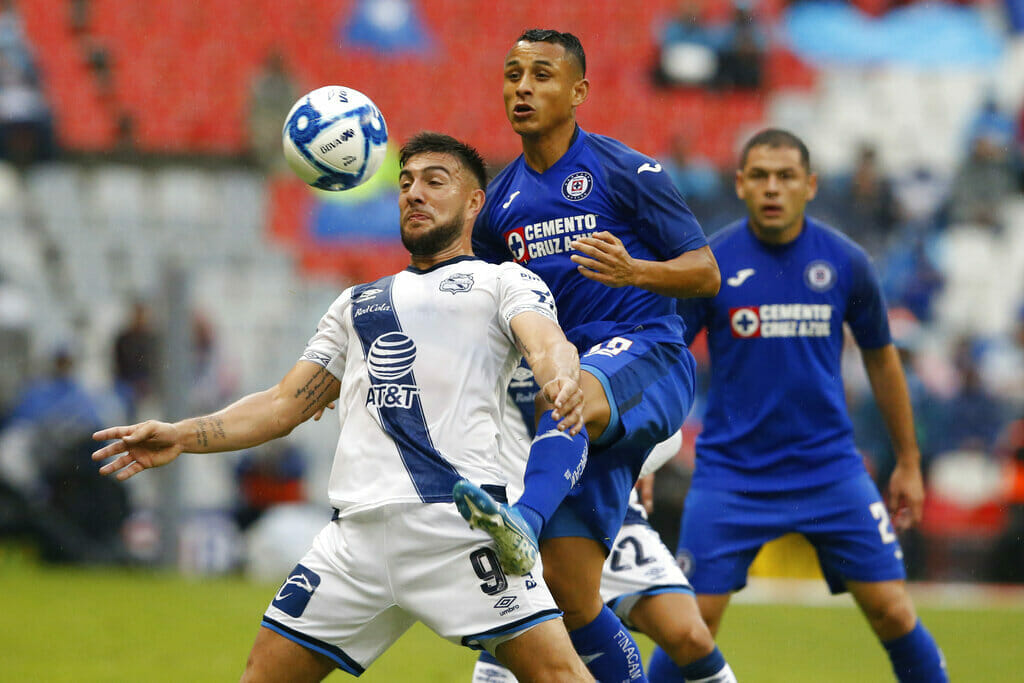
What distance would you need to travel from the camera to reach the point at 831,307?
624 centimetres

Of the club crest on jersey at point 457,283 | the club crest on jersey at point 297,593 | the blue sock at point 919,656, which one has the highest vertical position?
the club crest on jersey at point 457,283

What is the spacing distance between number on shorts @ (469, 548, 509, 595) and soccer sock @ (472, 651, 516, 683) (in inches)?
58.2

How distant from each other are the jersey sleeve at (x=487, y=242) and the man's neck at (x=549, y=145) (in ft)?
0.96

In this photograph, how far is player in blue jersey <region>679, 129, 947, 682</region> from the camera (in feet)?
20.0

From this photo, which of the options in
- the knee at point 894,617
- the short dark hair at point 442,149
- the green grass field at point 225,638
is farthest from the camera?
the green grass field at point 225,638

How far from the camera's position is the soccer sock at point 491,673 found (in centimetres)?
555

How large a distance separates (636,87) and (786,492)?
12.4 metres

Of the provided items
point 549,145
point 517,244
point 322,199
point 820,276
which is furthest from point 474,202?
point 322,199

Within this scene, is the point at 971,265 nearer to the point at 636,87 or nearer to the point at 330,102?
the point at 636,87

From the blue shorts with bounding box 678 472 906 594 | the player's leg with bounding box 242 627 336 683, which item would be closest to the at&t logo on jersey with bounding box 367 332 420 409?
the player's leg with bounding box 242 627 336 683

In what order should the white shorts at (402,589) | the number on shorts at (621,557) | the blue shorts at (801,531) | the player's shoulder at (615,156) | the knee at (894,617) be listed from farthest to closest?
the blue shorts at (801,531)
the knee at (894,617)
the number on shorts at (621,557)
the player's shoulder at (615,156)
the white shorts at (402,589)

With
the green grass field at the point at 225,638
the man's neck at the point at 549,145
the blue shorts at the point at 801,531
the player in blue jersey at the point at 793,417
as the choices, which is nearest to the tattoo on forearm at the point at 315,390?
the man's neck at the point at 549,145

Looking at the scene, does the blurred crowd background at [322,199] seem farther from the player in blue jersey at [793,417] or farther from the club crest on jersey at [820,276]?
the club crest on jersey at [820,276]

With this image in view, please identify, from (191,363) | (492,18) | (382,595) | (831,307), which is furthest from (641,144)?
(382,595)
